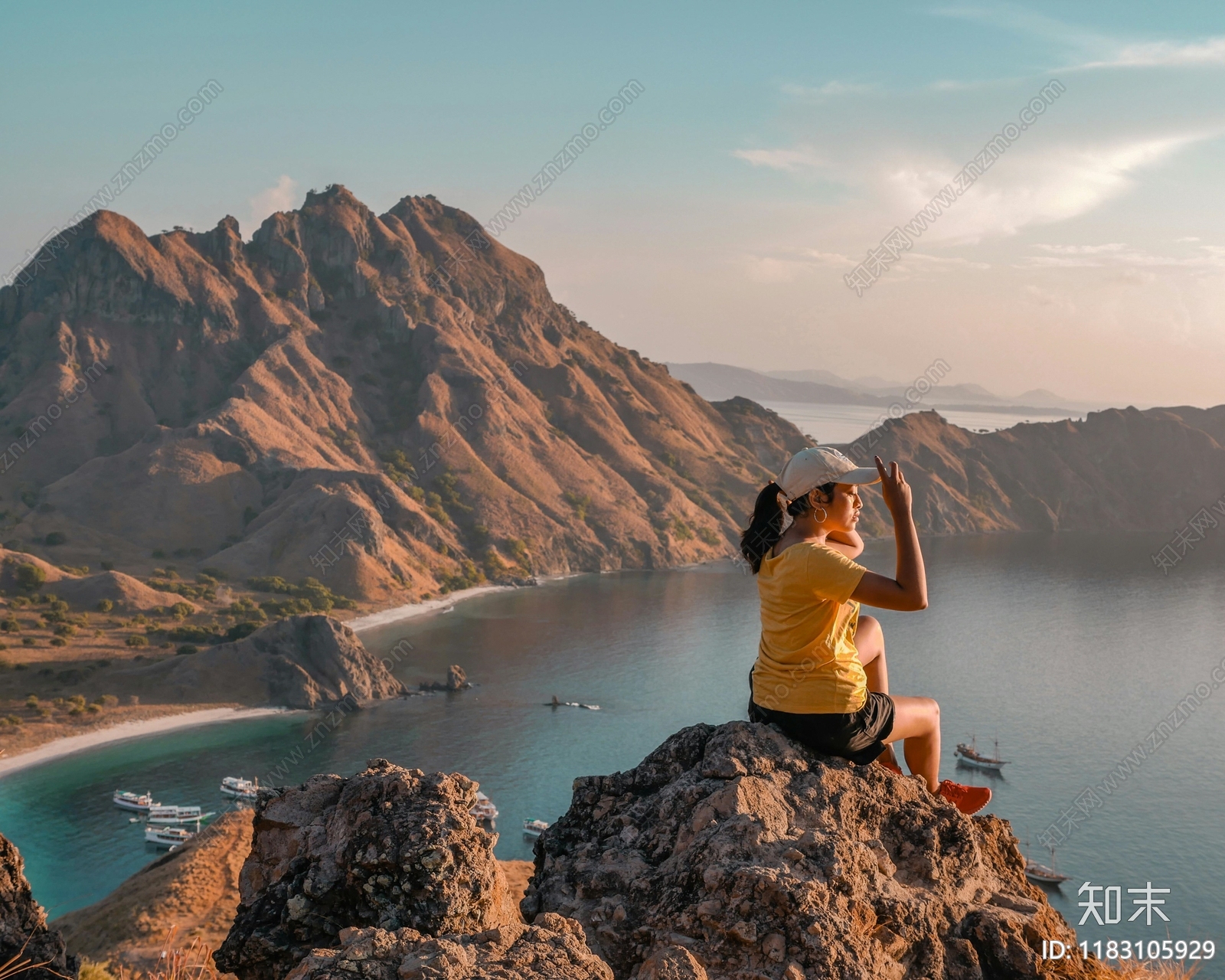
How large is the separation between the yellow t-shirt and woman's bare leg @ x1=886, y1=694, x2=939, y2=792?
0.36m

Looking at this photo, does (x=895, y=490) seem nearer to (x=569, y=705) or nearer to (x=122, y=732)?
(x=122, y=732)

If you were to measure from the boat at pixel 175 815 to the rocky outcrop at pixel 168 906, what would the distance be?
17.8 m

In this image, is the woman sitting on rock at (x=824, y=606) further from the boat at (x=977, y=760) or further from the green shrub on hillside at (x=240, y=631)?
the green shrub on hillside at (x=240, y=631)

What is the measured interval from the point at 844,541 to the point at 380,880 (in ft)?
9.60

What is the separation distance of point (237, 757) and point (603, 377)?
10863 cm

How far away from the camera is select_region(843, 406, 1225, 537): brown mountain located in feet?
544

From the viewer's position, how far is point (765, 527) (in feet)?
16.9

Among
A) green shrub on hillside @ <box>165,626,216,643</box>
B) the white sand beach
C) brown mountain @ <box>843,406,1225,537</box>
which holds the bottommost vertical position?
the white sand beach

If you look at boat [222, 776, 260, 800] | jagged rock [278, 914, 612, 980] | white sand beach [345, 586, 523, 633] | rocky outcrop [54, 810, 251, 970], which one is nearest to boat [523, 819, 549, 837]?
boat [222, 776, 260, 800]

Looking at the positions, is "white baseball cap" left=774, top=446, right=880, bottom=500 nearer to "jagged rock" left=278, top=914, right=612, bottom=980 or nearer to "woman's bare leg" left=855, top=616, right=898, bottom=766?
"woman's bare leg" left=855, top=616, right=898, bottom=766

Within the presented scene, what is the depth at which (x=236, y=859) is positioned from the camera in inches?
1097

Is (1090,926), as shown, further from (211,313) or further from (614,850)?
(211,313)

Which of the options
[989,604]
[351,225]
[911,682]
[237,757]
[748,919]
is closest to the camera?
[748,919]

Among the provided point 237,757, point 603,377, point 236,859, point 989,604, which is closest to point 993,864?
point 236,859
